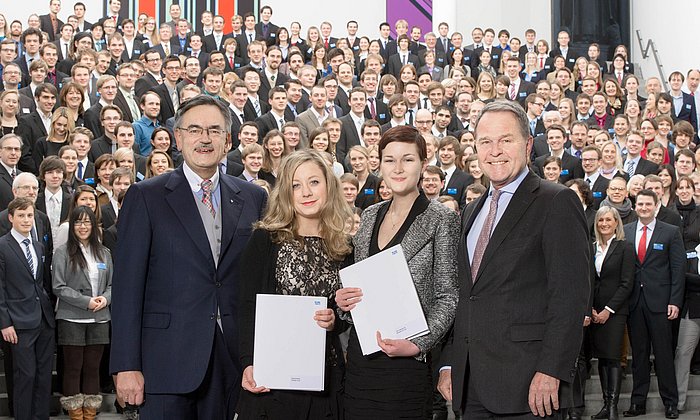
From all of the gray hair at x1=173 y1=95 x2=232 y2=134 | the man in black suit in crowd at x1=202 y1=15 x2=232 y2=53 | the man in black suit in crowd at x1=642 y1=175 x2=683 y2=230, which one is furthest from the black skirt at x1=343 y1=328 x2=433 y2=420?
the man in black suit in crowd at x1=202 y1=15 x2=232 y2=53

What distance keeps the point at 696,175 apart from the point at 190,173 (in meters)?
7.21

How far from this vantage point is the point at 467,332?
367 centimetres

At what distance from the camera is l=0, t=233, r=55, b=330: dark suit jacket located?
7184mm

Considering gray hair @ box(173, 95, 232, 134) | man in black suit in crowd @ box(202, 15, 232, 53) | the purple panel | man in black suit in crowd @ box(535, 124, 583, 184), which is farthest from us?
the purple panel

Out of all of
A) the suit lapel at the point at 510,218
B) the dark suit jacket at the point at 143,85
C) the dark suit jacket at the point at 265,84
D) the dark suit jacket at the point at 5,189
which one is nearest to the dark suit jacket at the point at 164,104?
the dark suit jacket at the point at 143,85

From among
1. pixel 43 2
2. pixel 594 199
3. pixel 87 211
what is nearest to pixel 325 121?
pixel 594 199

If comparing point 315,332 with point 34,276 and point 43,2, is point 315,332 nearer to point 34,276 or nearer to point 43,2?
point 34,276

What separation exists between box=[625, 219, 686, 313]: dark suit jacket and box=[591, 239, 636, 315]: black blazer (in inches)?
7.9

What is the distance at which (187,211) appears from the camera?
13.1 feet

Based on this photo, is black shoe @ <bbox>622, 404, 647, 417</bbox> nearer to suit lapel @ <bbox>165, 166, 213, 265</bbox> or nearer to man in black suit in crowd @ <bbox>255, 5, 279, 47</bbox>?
suit lapel @ <bbox>165, 166, 213, 265</bbox>

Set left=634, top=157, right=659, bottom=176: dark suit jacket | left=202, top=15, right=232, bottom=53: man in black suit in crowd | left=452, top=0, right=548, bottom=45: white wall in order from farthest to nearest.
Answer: left=452, top=0, right=548, bottom=45: white wall, left=202, top=15, right=232, bottom=53: man in black suit in crowd, left=634, top=157, right=659, bottom=176: dark suit jacket

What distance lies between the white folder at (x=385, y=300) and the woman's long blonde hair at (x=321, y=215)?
0.21m

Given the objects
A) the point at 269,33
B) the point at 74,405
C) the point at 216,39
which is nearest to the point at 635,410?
the point at 74,405

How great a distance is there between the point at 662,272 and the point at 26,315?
525 centimetres
